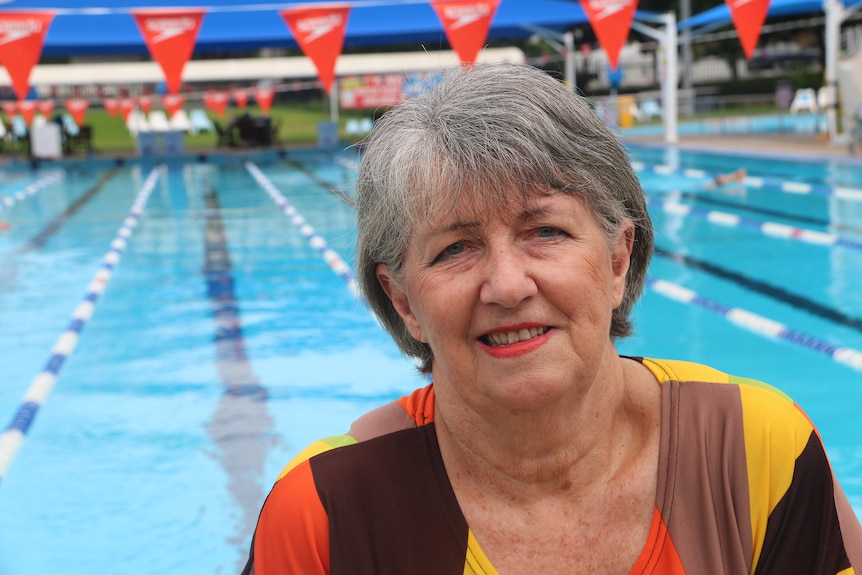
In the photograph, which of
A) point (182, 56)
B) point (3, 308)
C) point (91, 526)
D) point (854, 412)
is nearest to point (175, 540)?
point (91, 526)

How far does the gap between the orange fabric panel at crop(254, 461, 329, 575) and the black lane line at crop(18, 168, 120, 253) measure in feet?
32.7

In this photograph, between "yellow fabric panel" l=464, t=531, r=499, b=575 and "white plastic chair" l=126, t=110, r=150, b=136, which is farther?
"white plastic chair" l=126, t=110, r=150, b=136

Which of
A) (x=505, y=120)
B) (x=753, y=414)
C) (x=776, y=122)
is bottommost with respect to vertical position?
(x=776, y=122)

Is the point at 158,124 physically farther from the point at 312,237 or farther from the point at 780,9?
the point at 312,237

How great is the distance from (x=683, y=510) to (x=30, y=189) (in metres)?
17.8

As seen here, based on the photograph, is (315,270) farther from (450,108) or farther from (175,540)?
(450,108)

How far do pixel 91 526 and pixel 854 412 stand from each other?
3.42 m

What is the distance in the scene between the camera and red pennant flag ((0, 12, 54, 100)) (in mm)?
11469

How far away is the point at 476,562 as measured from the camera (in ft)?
4.58

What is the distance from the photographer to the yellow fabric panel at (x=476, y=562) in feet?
4.56

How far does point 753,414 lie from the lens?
140 centimetres

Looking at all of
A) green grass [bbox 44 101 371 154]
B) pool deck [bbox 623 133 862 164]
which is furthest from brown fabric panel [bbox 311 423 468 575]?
green grass [bbox 44 101 371 154]

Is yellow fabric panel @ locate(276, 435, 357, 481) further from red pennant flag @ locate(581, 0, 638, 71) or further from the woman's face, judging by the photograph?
red pennant flag @ locate(581, 0, 638, 71)

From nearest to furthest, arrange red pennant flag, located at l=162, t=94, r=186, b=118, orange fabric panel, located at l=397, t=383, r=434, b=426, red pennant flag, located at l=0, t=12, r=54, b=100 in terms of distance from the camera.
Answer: orange fabric panel, located at l=397, t=383, r=434, b=426 → red pennant flag, located at l=0, t=12, r=54, b=100 → red pennant flag, located at l=162, t=94, r=186, b=118
